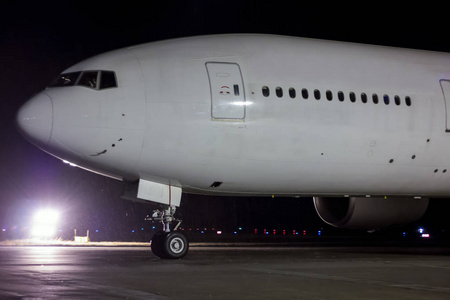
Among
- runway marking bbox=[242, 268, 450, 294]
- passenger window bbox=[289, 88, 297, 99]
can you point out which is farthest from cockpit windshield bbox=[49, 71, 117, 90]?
runway marking bbox=[242, 268, 450, 294]

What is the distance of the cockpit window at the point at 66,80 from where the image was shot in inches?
587

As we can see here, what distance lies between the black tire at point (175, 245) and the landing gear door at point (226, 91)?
2.61 meters

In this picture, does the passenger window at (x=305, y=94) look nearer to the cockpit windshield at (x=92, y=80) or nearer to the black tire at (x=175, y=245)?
the black tire at (x=175, y=245)

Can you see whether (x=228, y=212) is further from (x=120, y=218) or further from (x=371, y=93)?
(x=371, y=93)

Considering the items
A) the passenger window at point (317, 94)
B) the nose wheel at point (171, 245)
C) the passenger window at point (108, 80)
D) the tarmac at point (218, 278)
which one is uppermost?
the passenger window at point (317, 94)

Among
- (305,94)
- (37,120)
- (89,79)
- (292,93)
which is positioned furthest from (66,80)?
(305,94)

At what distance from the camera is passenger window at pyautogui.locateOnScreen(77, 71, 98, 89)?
48.3 ft

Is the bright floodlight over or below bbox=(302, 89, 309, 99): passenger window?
below

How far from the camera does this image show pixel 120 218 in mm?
38844

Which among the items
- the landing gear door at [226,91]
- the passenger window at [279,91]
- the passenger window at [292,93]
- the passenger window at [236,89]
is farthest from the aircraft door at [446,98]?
the passenger window at [236,89]

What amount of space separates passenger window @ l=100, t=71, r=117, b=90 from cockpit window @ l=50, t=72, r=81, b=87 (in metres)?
0.60

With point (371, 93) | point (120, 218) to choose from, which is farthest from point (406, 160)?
point (120, 218)

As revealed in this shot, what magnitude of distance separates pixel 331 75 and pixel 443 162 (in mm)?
3521

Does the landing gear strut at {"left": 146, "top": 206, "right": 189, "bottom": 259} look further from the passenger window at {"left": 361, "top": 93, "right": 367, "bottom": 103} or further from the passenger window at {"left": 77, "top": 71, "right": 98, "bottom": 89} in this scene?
the passenger window at {"left": 361, "top": 93, "right": 367, "bottom": 103}
